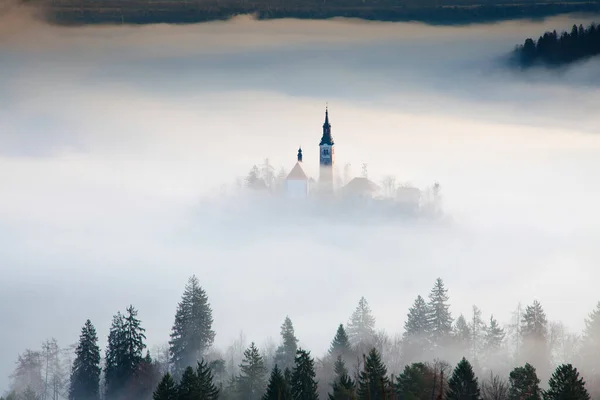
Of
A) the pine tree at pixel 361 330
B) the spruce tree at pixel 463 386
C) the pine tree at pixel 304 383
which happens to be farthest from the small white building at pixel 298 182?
the spruce tree at pixel 463 386

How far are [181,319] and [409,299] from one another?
225ft

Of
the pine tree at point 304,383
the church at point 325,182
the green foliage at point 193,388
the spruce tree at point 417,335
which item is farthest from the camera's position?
the church at point 325,182

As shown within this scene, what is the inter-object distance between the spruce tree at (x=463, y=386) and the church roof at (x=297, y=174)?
124018 millimetres

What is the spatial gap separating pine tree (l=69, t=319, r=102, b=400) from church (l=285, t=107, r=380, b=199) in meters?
98.3

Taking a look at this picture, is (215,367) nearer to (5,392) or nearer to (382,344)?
(382,344)

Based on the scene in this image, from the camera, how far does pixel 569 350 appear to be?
336ft

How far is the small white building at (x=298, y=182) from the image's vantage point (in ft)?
630

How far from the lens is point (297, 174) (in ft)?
630

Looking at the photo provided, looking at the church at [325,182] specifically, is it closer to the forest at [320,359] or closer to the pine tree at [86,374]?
the forest at [320,359]

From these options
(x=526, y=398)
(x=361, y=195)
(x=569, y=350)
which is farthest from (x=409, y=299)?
(x=526, y=398)

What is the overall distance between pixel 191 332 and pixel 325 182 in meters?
92.9

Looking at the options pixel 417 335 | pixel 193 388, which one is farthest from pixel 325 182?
pixel 193 388

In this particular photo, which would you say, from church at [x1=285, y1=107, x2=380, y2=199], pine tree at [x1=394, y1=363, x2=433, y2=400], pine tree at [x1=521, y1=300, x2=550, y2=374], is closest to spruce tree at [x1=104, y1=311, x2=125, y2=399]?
pine tree at [x1=394, y1=363, x2=433, y2=400]

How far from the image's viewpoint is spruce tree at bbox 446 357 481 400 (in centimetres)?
6744
